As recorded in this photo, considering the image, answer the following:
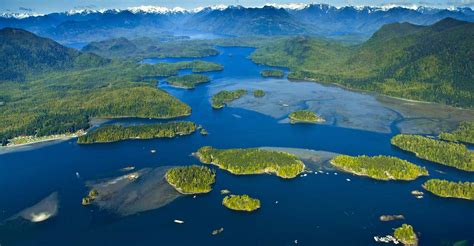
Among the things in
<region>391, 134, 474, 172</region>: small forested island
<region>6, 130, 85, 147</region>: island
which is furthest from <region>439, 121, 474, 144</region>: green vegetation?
<region>6, 130, 85, 147</region>: island

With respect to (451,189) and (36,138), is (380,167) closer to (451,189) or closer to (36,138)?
(451,189)

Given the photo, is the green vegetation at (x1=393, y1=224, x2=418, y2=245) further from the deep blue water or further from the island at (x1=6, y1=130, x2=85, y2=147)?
the island at (x1=6, y1=130, x2=85, y2=147)

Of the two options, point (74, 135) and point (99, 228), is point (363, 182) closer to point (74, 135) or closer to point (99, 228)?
point (99, 228)

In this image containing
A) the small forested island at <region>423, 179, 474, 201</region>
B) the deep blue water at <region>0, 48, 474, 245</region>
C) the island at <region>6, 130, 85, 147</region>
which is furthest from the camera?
the island at <region>6, 130, 85, 147</region>

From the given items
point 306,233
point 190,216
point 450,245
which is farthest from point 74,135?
point 450,245

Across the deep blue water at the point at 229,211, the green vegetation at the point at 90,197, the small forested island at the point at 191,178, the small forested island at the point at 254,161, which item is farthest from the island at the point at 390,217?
the green vegetation at the point at 90,197

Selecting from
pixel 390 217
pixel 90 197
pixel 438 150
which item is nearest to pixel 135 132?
pixel 90 197
